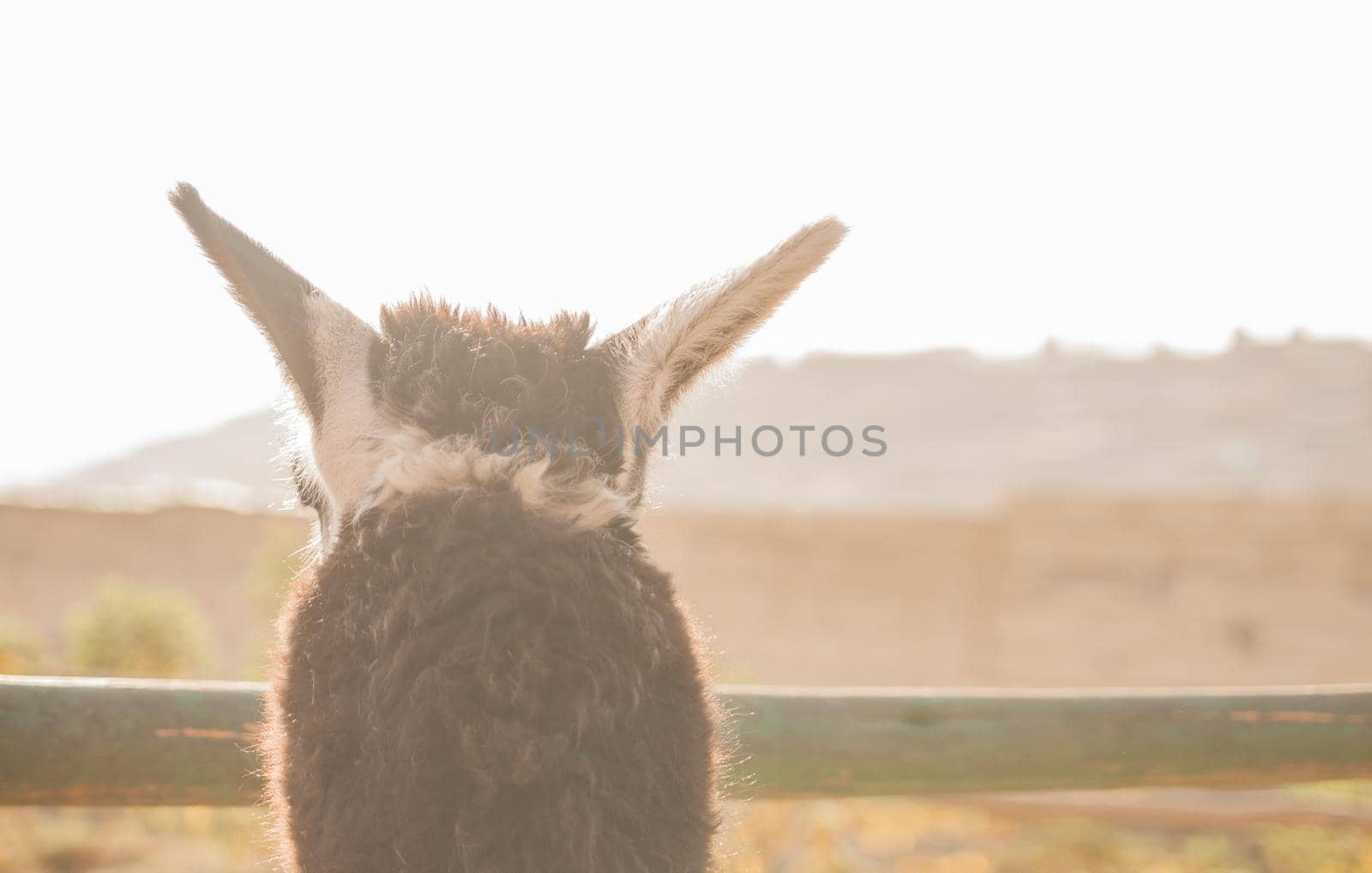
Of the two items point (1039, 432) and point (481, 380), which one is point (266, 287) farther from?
point (1039, 432)

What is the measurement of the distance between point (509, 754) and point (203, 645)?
996 centimetres

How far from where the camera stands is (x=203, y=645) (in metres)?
9.84

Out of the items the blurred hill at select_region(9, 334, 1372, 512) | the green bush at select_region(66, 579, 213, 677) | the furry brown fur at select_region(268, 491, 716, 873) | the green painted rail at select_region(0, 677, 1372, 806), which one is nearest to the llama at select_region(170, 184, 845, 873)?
the furry brown fur at select_region(268, 491, 716, 873)

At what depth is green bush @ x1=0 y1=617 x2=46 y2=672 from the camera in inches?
181

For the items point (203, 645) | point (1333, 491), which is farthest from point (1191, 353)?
point (203, 645)

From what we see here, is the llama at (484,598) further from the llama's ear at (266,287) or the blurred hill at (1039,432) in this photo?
the blurred hill at (1039,432)

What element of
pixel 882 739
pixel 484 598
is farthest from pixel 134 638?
pixel 484 598

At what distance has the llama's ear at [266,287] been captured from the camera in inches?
62.2

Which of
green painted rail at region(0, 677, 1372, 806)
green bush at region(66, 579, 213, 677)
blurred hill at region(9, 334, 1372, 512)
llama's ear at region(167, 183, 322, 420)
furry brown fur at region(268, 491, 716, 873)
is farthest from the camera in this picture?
blurred hill at region(9, 334, 1372, 512)

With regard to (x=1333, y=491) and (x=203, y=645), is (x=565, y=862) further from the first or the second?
(x=1333, y=491)

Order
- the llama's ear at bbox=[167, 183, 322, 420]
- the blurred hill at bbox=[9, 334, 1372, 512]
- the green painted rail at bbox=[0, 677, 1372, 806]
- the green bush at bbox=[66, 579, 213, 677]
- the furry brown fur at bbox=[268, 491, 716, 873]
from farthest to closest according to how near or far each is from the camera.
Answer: the blurred hill at bbox=[9, 334, 1372, 512], the green bush at bbox=[66, 579, 213, 677], the green painted rail at bbox=[0, 677, 1372, 806], the llama's ear at bbox=[167, 183, 322, 420], the furry brown fur at bbox=[268, 491, 716, 873]

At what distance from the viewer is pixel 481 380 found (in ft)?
5.53

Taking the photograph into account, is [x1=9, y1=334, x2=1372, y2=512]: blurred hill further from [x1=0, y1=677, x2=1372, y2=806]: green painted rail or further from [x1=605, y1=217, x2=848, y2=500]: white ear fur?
[x1=605, y1=217, x2=848, y2=500]: white ear fur

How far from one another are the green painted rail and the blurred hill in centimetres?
1385
